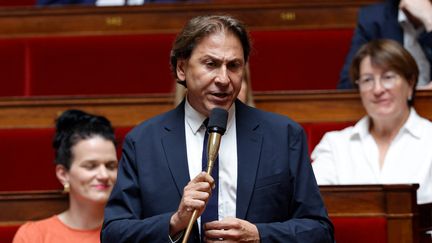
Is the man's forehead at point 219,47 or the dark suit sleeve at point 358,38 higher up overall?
the dark suit sleeve at point 358,38

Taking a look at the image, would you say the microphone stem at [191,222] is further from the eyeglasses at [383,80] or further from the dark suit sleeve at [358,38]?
the dark suit sleeve at [358,38]

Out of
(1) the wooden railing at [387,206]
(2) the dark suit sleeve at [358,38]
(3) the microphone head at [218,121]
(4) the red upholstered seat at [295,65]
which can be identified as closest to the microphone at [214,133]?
(3) the microphone head at [218,121]

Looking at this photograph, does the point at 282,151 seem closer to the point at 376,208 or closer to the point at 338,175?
the point at 376,208

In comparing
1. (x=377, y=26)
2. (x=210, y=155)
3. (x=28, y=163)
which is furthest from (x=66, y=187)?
(x=377, y=26)

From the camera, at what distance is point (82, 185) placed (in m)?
1.03

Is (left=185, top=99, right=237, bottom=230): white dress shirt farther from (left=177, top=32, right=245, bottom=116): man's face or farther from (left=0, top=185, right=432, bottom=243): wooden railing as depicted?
(left=0, top=185, right=432, bottom=243): wooden railing

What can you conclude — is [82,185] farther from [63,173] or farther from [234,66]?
[234,66]

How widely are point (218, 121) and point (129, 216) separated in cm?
11

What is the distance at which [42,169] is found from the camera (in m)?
1.24

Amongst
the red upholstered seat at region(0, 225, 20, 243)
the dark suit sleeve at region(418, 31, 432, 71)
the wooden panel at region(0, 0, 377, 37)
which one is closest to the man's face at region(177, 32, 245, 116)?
the red upholstered seat at region(0, 225, 20, 243)

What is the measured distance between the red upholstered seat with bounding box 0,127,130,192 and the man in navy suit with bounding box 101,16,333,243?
0.48 m

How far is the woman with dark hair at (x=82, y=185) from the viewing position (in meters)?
1.01

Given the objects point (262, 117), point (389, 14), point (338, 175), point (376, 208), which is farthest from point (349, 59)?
point (262, 117)

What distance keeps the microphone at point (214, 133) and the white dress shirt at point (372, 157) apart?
409mm
